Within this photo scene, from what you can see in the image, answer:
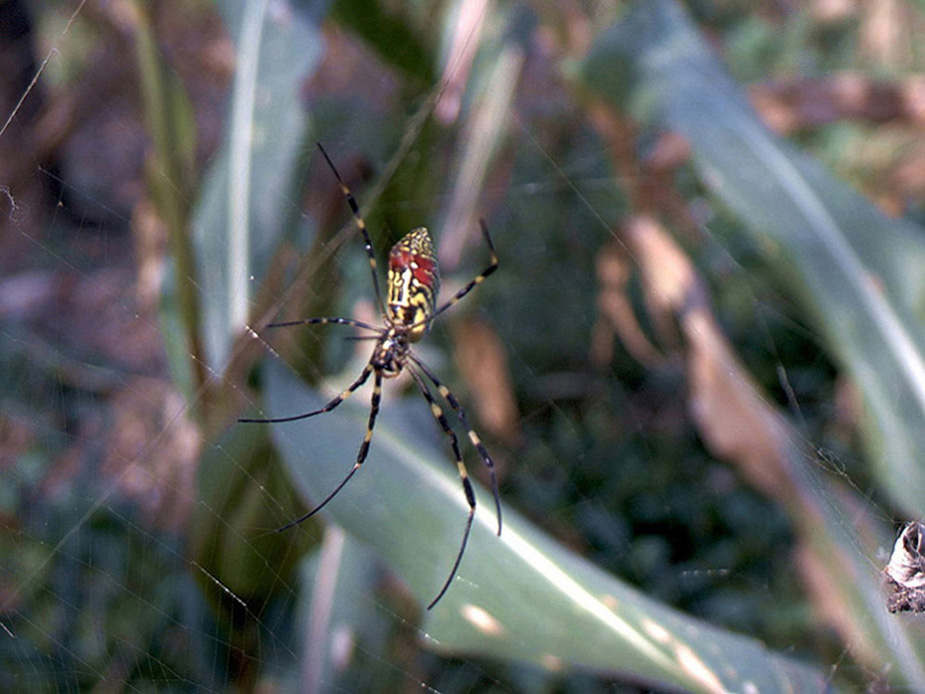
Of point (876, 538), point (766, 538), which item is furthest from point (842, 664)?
point (766, 538)

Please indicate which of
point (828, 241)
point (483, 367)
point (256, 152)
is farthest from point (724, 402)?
point (256, 152)

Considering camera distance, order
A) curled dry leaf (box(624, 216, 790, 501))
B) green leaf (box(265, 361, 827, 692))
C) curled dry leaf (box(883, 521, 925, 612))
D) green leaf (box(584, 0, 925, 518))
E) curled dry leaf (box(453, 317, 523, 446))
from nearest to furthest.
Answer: curled dry leaf (box(883, 521, 925, 612)) → green leaf (box(265, 361, 827, 692)) → green leaf (box(584, 0, 925, 518)) → curled dry leaf (box(624, 216, 790, 501)) → curled dry leaf (box(453, 317, 523, 446))

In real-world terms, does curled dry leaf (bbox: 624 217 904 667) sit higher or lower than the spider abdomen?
lower

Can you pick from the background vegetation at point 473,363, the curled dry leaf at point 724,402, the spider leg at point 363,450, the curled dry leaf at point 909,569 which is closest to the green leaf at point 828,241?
the background vegetation at point 473,363

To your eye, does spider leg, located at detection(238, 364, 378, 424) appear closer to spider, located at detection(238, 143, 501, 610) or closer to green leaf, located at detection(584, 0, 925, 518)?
spider, located at detection(238, 143, 501, 610)

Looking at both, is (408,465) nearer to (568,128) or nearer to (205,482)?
(205,482)

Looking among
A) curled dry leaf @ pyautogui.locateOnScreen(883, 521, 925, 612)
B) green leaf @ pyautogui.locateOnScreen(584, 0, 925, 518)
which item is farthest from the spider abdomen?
green leaf @ pyautogui.locateOnScreen(584, 0, 925, 518)
